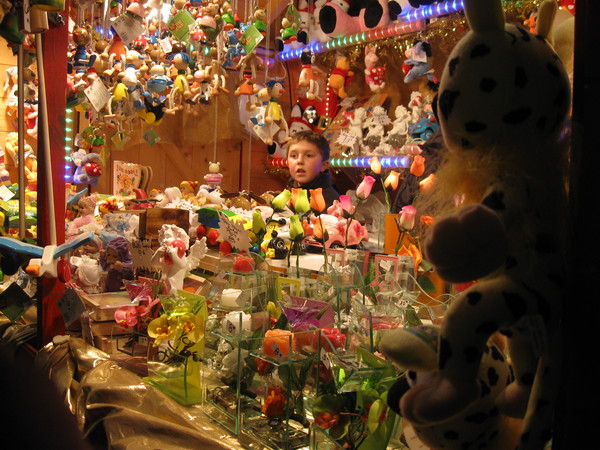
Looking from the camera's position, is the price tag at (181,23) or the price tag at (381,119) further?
the price tag at (381,119)

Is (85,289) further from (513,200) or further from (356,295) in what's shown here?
(513,200)

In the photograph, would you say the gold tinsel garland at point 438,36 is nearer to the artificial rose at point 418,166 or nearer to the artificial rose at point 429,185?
the artificial rose at point 418,166

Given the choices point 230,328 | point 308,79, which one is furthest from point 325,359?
point 308,79

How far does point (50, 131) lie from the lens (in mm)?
1651

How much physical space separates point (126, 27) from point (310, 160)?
1.48 metres

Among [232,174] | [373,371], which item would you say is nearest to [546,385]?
[373,371]

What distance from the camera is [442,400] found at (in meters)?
0.53

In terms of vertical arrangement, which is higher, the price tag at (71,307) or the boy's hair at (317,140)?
the boy's hair at (317,140)

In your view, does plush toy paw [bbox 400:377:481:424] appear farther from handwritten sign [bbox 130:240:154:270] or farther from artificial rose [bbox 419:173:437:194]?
handwritten sign [bbox 130:240:154:270]

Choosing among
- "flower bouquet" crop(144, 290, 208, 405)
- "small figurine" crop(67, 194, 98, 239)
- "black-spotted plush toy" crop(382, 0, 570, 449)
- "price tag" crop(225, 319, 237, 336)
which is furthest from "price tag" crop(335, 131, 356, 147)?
"black-spotted plush toy" crop(382, 0, 570, 449)

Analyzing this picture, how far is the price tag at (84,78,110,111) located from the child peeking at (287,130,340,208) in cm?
153

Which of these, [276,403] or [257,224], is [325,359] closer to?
[276,403]

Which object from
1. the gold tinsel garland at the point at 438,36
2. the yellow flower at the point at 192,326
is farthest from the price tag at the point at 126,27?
the gold tinsel garland at the point at 438,36

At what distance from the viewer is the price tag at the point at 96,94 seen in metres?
1.74
